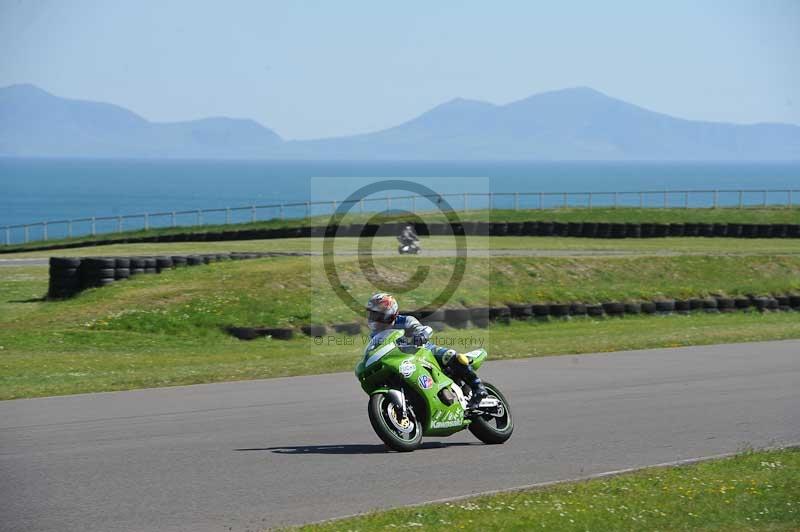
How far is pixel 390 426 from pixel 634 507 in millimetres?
2831

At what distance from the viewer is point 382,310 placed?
11023 millimetres

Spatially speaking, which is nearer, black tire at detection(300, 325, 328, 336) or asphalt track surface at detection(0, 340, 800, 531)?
asphalt track surface at detection(0, 340, 800, 531)

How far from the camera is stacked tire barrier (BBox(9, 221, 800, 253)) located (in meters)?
46.0

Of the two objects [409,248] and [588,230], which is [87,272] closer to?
[409,248]

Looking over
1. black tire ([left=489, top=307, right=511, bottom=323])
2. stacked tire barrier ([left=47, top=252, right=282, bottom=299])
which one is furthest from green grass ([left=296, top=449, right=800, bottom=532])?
stacked tire barrier ([left=47, top=252, right=282, bottom=299])

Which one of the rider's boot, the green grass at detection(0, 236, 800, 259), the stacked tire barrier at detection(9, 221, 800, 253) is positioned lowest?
the green grass at detection(0, 236, 800, 259)

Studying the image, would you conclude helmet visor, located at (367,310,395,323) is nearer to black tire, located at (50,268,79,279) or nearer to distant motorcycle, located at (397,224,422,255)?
black tire, located at (50,268,79,279)

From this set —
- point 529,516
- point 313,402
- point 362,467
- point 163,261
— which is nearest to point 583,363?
point 313,402

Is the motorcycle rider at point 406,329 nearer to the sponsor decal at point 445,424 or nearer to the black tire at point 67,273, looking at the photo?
the sponsor decal at point 445,424

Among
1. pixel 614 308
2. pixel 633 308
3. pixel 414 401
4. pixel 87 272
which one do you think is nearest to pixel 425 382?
pixel 414 401

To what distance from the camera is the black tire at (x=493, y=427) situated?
11305 millimetres

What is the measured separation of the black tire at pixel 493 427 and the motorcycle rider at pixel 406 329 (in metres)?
0.17

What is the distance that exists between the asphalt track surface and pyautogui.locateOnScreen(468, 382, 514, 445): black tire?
0.11m

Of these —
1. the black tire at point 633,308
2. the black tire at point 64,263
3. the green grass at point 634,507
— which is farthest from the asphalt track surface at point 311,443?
the black tire at point 64,263
